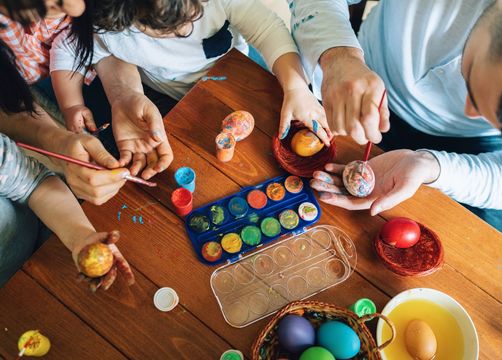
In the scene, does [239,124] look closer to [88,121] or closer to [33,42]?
[88,121]

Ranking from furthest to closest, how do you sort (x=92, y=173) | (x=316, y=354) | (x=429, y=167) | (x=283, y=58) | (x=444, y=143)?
(x=444, y=143) → (x=283, y=58) → (x=429, y=167) → (x=92, y=173) → (x=316, y=354)

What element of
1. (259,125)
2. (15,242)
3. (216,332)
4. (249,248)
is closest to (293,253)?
(249,248)

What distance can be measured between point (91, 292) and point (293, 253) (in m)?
0.50

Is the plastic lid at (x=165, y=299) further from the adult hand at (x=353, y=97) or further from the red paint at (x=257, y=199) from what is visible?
the adult hand at (x=353, y=97)

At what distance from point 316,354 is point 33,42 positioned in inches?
45.8

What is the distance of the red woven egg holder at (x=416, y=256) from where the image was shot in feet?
3.00

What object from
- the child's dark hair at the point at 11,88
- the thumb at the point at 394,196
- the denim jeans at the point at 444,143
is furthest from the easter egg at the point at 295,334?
the child's dark hair at the point at 11,88

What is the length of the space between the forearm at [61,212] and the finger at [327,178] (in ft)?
1.88

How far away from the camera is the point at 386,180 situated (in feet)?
3.37

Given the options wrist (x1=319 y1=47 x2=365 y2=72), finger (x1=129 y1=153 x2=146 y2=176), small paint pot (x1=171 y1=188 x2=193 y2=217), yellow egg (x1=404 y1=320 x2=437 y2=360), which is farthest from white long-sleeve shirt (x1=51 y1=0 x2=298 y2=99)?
yellow egg (x1=404 y1=320 x2=437 y2=360)

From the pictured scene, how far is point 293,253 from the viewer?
0.97 metres

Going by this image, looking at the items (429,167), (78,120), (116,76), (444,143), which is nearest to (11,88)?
(78,120)

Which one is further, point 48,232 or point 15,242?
point 48,232

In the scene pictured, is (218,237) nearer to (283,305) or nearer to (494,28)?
(283,305)
